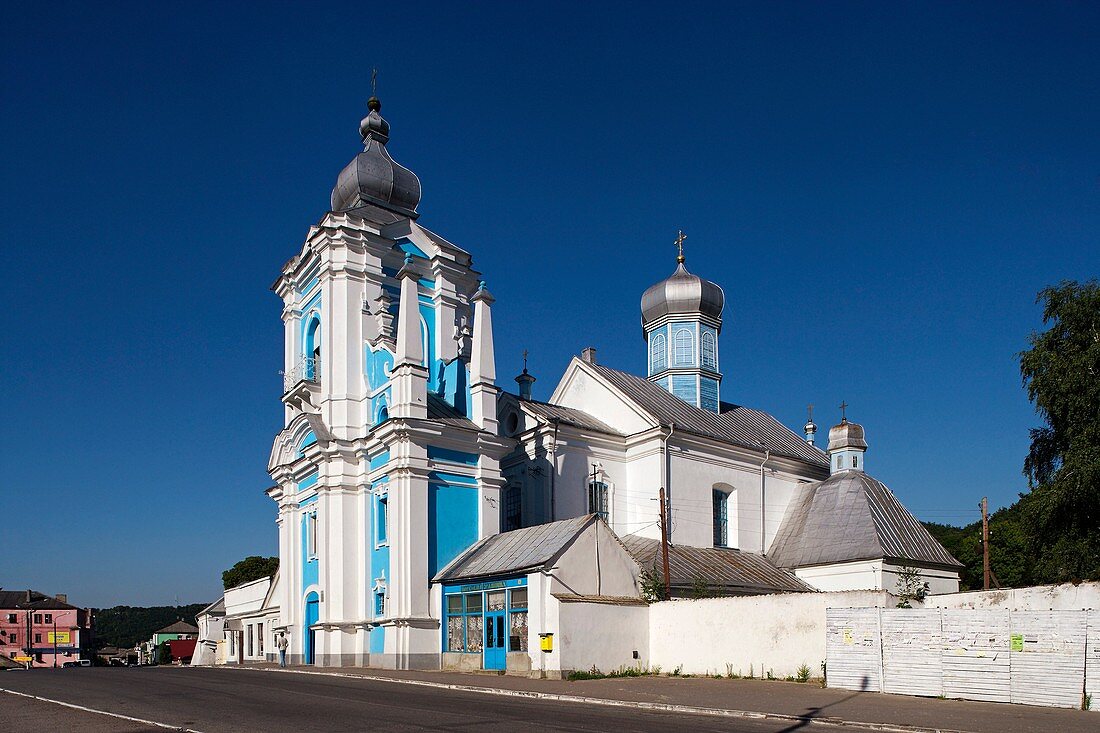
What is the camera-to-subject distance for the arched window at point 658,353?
41.5 meters

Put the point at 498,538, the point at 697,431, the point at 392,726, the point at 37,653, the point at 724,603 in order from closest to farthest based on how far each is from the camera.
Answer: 1. the point at 392,726
2. the point at 724,603
3. the point at 498,538
4. the point at 697,431
5. the point at 37,653

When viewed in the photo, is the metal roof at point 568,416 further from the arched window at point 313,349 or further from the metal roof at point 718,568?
the arched window at point 313,349

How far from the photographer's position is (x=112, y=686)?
21.3 m

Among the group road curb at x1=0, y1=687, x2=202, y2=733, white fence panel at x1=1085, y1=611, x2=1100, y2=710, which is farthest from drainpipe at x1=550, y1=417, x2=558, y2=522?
white fence panel at x1=1085, y1=611, x2=1100, y2=710

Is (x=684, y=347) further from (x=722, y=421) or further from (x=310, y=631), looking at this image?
(x=310, y=631)

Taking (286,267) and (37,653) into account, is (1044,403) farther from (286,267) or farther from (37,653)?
(37,653)

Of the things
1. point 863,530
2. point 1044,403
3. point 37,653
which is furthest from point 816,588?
point 37,653

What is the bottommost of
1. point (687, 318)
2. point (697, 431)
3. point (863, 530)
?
point (863, 530)

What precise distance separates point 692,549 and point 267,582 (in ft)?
64.3

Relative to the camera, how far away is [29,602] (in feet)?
287

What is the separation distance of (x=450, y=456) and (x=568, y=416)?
660 centimetres

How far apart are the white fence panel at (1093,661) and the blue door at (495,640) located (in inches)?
550

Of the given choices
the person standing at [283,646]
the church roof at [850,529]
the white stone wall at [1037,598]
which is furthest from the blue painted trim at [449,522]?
the white stone wall at [1037,598]

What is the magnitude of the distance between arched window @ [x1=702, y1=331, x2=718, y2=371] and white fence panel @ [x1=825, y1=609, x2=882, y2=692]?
2242cm
